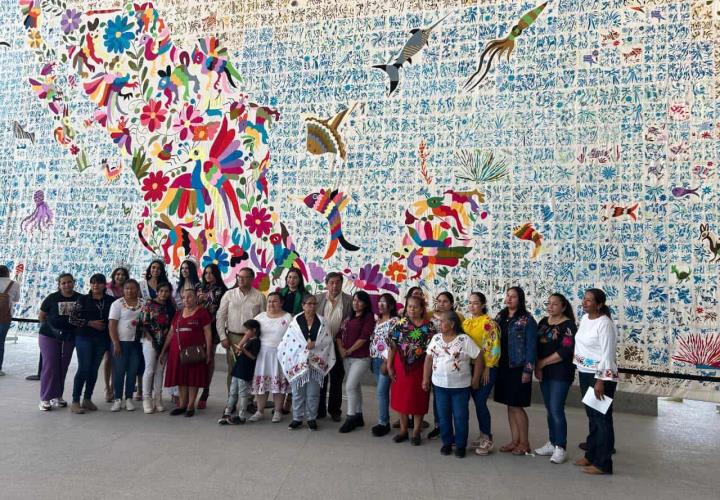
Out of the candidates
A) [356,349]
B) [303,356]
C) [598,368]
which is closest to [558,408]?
[598,368]

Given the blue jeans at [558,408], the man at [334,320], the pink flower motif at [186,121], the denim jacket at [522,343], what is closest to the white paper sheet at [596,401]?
the blue jeans at [558,408]

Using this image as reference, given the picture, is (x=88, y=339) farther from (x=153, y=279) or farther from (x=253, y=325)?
(x=253, y=325)

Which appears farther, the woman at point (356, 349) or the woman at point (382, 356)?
the woman at point (356, 349)

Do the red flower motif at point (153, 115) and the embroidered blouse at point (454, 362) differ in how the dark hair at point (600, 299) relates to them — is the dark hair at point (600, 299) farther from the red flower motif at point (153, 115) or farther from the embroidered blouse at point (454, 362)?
the red flower motif at point (153, 115)

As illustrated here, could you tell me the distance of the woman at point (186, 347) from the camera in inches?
173

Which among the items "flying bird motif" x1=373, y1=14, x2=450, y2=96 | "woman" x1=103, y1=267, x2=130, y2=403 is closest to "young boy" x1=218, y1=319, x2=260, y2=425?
"woman" x1=103, y1=267, x2=130, y2=403

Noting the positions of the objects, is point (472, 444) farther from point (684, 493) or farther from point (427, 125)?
point (427, 125)

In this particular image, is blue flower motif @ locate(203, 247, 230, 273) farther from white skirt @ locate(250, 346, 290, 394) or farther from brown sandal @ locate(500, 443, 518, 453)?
brown sandal @ locate(500, 443, 518, 453)

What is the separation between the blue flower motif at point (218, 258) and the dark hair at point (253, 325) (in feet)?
5.94

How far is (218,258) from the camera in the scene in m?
6.01

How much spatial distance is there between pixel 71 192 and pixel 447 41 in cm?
447

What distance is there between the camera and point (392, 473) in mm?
3223

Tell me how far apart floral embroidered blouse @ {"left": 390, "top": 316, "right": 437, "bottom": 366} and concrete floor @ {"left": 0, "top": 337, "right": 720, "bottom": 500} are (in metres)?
0.58

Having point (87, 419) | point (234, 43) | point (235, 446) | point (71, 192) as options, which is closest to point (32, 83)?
point (71, 192)
